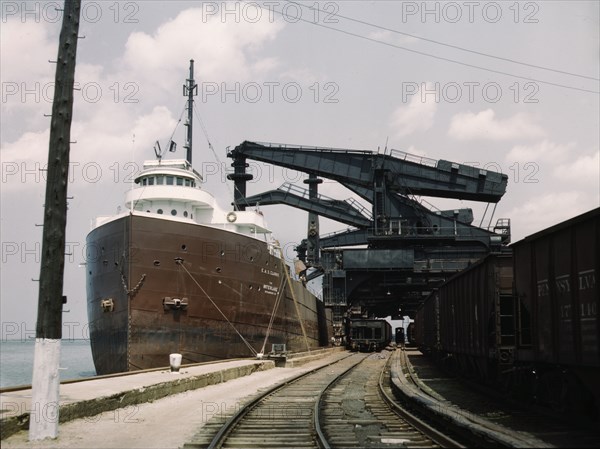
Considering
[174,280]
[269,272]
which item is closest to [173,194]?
[174,280]

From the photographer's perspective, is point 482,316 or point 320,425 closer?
point 320,425

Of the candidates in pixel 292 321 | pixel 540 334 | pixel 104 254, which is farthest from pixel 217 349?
pixel 540 334

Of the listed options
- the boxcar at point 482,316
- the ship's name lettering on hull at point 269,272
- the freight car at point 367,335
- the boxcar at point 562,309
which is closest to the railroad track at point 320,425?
the boxcar at point 562,309

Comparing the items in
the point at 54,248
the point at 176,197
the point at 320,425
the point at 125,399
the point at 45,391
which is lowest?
the point at 320,425

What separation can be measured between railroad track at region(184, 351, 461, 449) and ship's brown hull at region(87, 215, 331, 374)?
1054 cm

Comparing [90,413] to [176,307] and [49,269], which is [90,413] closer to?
[49,269]

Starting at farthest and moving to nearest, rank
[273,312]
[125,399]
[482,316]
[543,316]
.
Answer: [273,312]
[482,316]
[125,399]
[543,316]

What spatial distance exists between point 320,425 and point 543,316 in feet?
14.4

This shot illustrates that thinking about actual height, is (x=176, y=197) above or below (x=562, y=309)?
above

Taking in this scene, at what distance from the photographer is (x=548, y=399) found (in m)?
11.1

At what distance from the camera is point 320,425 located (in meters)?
10.9

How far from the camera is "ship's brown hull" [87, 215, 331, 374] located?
25.6 meters

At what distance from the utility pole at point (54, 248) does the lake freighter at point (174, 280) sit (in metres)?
15.5

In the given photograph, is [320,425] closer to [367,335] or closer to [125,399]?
[125,399]
